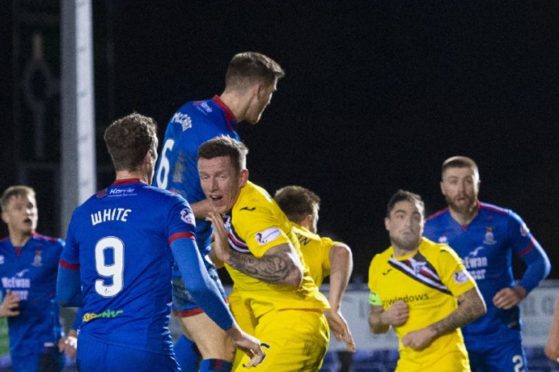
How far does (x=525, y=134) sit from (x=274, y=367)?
56.9ft

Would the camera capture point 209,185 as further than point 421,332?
No

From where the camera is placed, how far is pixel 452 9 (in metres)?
23.3

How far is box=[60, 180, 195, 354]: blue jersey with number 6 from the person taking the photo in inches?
188

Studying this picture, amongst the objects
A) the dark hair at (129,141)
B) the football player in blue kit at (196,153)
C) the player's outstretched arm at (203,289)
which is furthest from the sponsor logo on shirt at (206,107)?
the player's outstretched arm at (203,289)

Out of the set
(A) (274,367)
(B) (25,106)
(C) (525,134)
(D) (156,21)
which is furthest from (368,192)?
(A) (274,367)

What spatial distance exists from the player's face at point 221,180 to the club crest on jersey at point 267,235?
0.22 meters

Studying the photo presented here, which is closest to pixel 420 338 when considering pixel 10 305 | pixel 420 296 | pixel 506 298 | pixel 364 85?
pixel 420 296

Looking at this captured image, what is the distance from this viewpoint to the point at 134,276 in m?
4.77

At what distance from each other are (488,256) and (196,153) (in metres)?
3.13

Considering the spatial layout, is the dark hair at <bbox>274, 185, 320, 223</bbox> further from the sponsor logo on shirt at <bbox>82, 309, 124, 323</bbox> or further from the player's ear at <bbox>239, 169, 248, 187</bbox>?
the sponsor logo on shirt at <bbox>82, 309, 124, 323</bbox>

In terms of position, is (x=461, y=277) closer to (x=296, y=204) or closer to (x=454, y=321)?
(x=454, y=321)

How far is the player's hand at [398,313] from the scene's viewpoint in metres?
7.32

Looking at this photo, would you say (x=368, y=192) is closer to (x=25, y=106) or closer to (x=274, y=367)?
(x=25, y=106)

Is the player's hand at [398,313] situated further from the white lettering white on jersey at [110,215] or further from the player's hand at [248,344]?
the white lettering white on jersey at [110,215]
